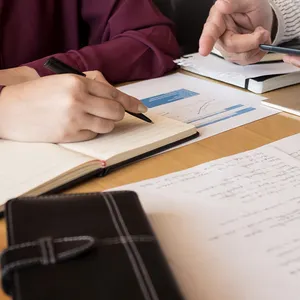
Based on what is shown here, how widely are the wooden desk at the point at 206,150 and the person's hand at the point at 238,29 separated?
206 mm

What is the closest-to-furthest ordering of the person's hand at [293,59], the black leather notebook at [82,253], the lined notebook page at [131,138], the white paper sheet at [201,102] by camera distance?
the black leather notebook at [82,253] → the lined notebook page at [131,138] → the white paper sheet at [201,102] → the person's hand at [293,59]

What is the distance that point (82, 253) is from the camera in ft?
1.44

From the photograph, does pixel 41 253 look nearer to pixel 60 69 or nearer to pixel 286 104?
pixel 60 69

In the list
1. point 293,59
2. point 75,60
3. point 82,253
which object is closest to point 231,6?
point 293,59

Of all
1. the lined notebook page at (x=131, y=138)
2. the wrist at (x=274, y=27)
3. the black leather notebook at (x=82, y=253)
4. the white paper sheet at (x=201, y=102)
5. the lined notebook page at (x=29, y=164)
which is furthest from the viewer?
the wrist at (x=274, y=27)

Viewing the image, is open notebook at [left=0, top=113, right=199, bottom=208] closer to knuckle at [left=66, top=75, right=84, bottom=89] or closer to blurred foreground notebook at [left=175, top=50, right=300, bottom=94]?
knuckle at [left=66, top=75, right=84, bottom=89]

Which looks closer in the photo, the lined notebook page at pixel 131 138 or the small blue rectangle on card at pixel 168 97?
the lined notebook page at pixel 131 138

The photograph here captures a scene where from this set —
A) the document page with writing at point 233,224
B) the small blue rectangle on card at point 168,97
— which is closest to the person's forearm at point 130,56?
the small blue rectangle on card at point 168,97

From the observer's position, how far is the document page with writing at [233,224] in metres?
0.49

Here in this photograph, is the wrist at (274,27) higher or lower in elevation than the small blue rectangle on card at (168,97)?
higher

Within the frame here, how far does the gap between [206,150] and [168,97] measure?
Answer: 26 cm

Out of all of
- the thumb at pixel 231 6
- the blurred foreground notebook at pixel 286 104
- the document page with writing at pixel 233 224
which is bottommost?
the blurred foreground notebook at pixel 286 104

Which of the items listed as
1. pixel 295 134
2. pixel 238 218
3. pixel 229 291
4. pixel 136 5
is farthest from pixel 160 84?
pixel 229 291

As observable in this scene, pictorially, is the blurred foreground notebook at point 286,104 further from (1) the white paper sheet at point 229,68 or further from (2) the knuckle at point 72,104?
(2) the knuckle at point 72,104
